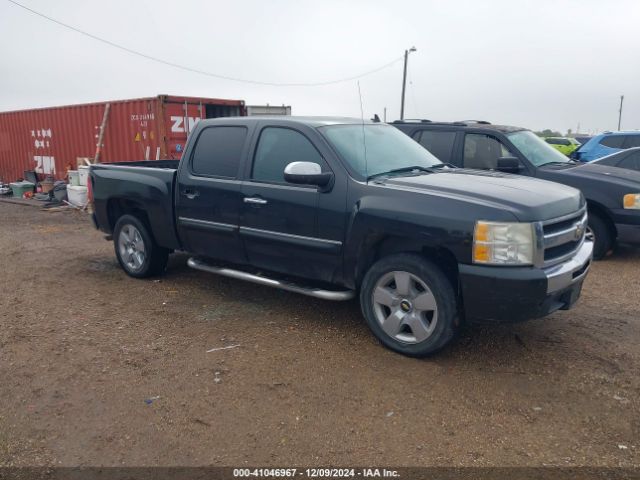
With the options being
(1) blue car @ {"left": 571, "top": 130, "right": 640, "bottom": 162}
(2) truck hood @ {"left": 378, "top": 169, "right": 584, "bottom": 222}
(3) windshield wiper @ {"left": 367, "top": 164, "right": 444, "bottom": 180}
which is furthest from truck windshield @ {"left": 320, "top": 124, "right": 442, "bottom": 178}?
(1) blue car @ {"left": 571, "top": 130, "right": 640, "bottom": 162}

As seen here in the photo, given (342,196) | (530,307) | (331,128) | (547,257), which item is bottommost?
(530,307)

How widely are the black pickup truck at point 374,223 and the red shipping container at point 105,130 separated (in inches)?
264

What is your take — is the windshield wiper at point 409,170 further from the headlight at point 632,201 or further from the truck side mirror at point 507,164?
the headlight at point 632,201

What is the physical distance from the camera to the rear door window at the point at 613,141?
11992 mm

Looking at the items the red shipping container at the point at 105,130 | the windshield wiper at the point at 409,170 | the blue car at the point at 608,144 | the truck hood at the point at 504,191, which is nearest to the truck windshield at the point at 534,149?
the windshield wiper at the point at 409,170

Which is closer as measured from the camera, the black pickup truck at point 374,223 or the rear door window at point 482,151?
the black pickup truck at point 374,223

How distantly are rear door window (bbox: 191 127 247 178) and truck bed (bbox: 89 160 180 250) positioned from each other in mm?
349

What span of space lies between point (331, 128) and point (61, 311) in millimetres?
3058

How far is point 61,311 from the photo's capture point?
17.1ft

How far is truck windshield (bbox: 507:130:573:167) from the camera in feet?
24.1

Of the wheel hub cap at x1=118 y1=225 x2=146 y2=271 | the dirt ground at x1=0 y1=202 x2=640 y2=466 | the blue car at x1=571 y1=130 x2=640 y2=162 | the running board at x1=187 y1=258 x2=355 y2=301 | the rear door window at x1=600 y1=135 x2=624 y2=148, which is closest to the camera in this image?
the dirt ground at x1=0 y1=202 x2=640 y2=466

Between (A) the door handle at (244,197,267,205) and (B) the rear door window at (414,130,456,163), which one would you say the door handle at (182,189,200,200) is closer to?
(A) the door handle at (244,197,267,205)

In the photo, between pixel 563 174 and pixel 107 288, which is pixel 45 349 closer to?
pixel 107 288

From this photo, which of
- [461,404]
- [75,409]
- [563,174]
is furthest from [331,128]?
[563,174]
